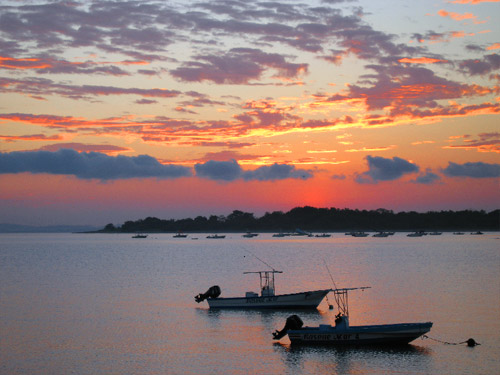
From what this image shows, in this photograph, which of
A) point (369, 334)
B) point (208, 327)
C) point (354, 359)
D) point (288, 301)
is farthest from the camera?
point (288, 301)

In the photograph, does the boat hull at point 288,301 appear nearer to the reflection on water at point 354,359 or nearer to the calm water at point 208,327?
the calm water at point 208,327

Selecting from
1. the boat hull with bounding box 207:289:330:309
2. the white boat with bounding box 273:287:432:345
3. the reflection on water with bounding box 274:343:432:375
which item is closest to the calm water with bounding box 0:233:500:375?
the reflection on water with bounding box 274:343:432:375

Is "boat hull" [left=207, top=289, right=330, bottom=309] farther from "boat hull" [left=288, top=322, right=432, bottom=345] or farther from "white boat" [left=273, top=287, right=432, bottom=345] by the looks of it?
"boat hull" [left=288, top=322, right=432, bottom=345]

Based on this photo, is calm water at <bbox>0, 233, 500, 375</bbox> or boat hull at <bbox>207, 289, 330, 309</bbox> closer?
calm water at <bbox>0, 233, 500, 375</bbox>

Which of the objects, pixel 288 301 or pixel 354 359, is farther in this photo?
pixel 288 301

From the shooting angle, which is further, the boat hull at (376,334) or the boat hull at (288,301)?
the boat hull at (288,301)

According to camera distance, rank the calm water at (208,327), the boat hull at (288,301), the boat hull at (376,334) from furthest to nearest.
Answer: the boat hull at (288,301) → the boat hull at (376,334) → the calm water at (208,327)

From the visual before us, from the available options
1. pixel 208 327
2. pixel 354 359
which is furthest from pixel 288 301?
pixel 354 359

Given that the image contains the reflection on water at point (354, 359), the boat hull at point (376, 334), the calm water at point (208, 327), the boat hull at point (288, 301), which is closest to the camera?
the reflection on water at point (354, 359)

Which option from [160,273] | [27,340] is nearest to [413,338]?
[27,340]

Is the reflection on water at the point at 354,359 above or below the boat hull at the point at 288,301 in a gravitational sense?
below

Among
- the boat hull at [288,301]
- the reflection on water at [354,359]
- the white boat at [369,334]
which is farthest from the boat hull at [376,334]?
the boat hull at [288,301]

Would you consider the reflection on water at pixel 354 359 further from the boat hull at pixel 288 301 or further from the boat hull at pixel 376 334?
the boat hull at pixel 288 301

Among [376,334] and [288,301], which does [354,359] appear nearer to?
[376,334]
